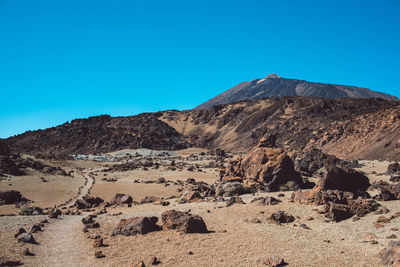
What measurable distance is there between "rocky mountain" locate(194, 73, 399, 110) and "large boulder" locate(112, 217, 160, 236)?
147 meters

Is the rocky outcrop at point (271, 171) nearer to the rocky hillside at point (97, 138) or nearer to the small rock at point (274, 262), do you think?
the small rock at point (274, 262)

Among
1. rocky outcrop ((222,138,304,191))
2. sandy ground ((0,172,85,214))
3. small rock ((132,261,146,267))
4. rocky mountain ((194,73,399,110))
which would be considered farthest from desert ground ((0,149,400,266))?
rocky mountain ((194,73,399,110))

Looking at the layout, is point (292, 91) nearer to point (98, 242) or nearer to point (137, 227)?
point (137, 227)

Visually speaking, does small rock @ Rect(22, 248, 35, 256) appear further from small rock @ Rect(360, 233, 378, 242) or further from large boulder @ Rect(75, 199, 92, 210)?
large boulder @ Rect(75, 199, 92, 210)

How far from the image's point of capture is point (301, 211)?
1099 cm

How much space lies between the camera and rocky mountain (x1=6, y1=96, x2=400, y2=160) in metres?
35.8

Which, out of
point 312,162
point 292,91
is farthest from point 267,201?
point 292,91

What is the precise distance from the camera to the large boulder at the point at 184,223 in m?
8.62

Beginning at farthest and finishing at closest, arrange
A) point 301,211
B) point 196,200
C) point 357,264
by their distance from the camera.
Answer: point 196,200 → point 301,211 → point 357,264

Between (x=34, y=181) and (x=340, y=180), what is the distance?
69.7ft

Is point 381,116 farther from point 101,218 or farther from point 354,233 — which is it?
point 101,218

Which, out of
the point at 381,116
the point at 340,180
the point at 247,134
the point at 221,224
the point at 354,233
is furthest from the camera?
the point at 247,134

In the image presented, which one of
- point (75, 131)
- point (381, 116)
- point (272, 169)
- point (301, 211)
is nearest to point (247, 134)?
point (381, 116)

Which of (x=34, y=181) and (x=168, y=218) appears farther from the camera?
(x=34, y=181)
